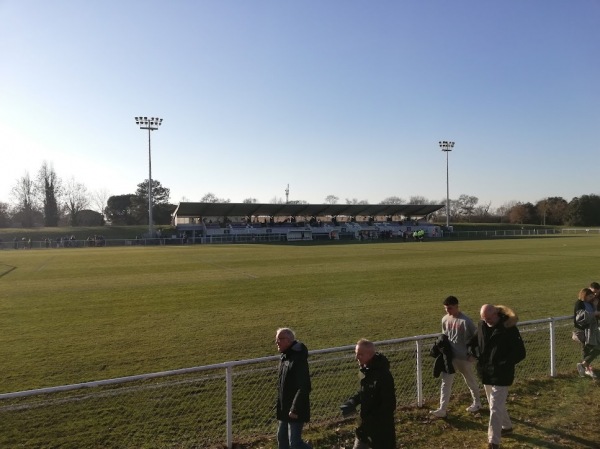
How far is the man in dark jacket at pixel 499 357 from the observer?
4.83 meters

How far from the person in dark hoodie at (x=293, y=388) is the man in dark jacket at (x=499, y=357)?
203cm

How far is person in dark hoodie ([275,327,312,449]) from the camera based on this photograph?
418cm

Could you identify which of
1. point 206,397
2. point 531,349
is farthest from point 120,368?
point 531,349

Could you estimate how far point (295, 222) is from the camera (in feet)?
230

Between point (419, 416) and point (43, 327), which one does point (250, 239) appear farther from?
point (419, 416)

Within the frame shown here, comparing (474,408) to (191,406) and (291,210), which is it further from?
(291,210)

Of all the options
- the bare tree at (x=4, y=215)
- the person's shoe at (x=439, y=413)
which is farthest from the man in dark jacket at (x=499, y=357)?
the bare tree at (x=4, y=215)

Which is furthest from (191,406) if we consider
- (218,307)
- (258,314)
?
(218,307)

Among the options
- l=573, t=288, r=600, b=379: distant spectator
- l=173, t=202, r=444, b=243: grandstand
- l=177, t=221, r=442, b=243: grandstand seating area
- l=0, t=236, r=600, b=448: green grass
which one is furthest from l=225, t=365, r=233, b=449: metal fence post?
l=177, t=221, r=442, b=243: grandstand seating area

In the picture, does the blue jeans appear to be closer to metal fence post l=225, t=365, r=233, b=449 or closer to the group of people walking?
the group of people walking

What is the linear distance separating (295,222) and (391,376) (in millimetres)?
66197

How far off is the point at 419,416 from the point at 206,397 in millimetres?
2947

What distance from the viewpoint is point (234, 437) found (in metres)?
5.39

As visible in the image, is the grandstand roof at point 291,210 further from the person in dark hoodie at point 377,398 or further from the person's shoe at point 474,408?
the person in dark hoodie at point 377,398
